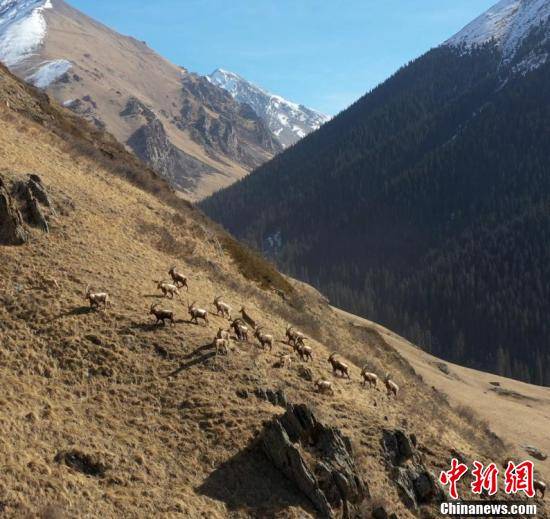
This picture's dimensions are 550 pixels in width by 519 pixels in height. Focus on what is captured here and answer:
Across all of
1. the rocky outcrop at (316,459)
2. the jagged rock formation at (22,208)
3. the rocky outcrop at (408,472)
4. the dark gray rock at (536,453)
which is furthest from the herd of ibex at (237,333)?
the dark gray rock at (536,453)

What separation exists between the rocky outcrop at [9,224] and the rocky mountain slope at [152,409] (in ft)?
0.23

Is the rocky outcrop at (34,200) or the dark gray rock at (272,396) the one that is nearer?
the dark gray rock at (272,396)

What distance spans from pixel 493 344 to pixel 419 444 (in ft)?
571

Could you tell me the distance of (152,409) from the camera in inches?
875

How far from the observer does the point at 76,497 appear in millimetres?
17109

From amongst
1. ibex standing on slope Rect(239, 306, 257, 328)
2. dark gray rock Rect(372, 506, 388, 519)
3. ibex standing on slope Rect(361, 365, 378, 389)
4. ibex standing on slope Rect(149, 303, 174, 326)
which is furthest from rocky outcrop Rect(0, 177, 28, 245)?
dark gray rock Rect(372, 506, 388, 519)

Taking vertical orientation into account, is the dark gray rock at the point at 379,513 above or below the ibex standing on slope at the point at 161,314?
below

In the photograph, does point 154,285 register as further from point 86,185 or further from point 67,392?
point 86,185

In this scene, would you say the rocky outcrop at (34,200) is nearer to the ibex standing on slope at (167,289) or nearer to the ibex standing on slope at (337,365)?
the ibex standing on slope at (167,289)

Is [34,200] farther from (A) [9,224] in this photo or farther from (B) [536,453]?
(B) [536,453]

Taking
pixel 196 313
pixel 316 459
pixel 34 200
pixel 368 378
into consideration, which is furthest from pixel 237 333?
pixel 34 200

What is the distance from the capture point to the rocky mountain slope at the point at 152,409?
18.6m

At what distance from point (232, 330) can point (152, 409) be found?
858 cm

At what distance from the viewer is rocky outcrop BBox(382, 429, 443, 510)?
22875mm
